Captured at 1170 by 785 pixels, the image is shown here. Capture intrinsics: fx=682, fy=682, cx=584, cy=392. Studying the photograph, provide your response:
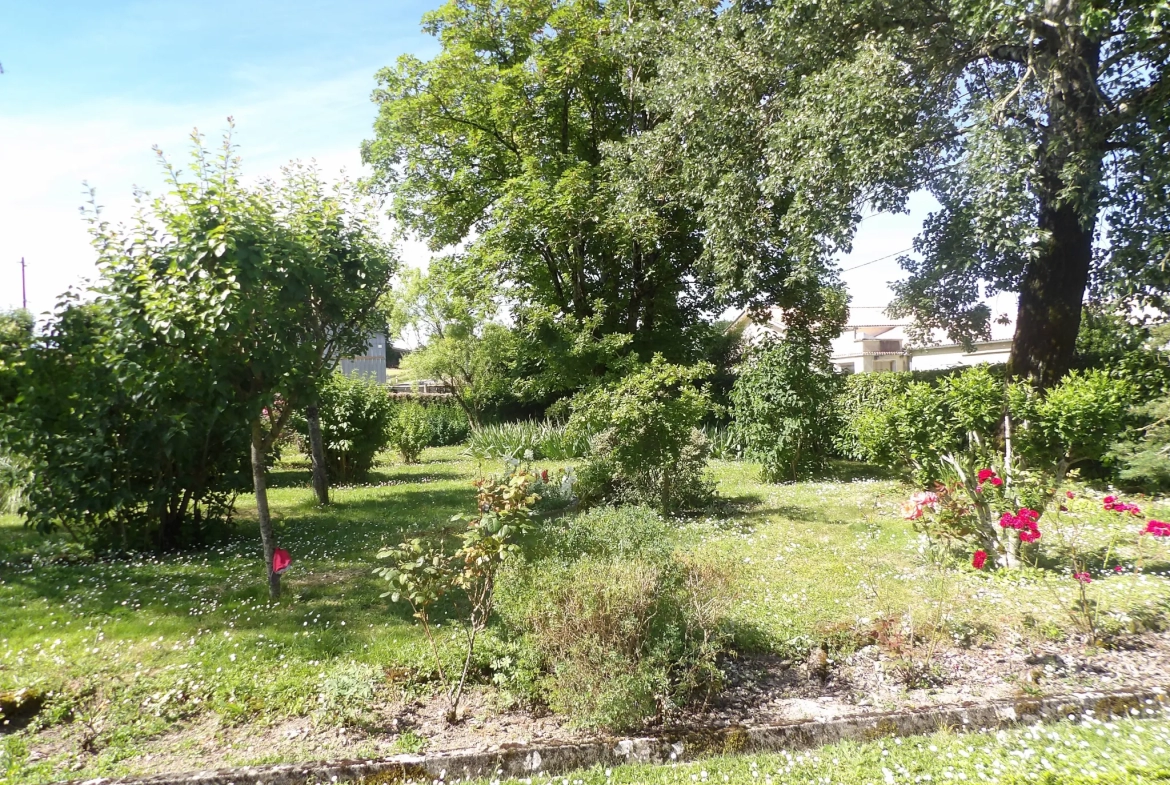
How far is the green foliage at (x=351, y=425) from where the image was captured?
11305 mm

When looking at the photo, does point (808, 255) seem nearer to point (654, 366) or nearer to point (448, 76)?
point (654, 366)

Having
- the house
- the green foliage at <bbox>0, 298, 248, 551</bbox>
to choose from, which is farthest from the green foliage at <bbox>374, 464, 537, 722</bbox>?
the house

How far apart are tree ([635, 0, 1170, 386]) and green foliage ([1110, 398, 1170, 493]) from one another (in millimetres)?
1692

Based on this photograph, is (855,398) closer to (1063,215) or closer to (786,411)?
(786,411)

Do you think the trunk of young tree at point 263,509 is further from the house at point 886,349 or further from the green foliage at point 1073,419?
the house at point 886,349

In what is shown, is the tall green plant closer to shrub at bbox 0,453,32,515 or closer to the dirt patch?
shrub at bbox 0,453,32,515

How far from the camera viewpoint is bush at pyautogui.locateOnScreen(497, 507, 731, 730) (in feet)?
11.5

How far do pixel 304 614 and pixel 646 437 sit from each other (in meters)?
4.16

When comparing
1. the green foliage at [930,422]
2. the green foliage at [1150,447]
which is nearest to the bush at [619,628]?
the green foliage at [930,422]

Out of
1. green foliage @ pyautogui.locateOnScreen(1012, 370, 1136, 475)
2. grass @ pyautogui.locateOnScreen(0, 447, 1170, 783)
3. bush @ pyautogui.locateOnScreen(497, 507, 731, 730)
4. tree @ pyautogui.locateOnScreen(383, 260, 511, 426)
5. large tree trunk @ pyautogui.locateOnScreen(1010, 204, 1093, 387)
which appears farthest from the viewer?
tree @ pyautogui.locateOnScreen(383, 260, 511, 426)

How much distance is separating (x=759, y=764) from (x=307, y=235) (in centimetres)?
510

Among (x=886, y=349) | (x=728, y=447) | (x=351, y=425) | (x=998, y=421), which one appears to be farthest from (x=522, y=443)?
(x=886, y=349)

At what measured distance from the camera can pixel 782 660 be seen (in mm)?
4289

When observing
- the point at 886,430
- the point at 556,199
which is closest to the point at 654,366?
the point at 886,430
